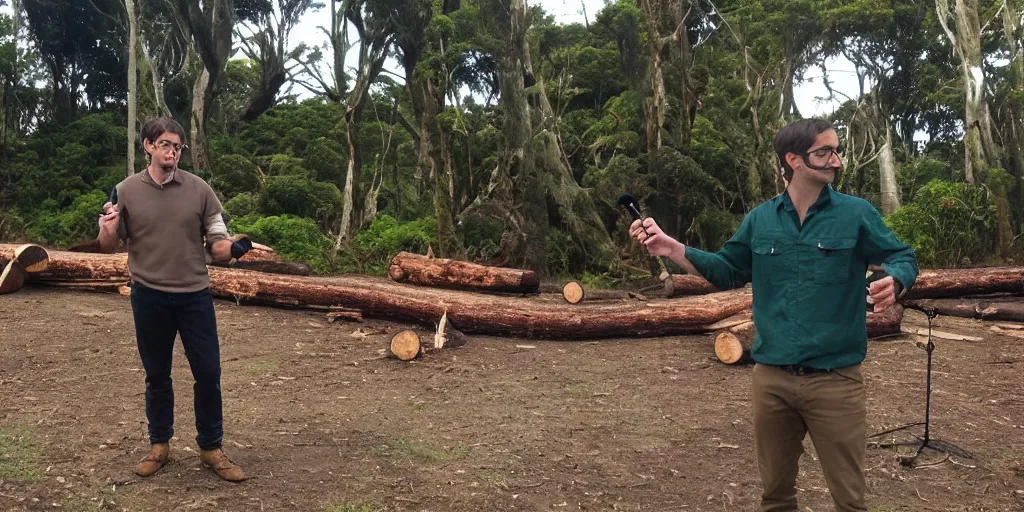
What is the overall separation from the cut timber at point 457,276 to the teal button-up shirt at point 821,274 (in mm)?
9913

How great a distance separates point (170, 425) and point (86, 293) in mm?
8183

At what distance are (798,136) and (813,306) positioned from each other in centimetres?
68

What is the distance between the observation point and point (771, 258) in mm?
3109

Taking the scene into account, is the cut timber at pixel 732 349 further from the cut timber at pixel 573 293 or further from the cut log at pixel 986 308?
the cut timber at pixel 573 293

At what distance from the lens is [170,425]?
476 cm

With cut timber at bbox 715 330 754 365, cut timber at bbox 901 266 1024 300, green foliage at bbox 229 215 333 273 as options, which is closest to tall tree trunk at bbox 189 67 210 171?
green foliage at bbox 229 215 333 273

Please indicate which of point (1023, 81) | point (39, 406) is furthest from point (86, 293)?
point (1023, 81)

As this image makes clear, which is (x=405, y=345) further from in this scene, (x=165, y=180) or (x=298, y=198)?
(x=298, y=198)

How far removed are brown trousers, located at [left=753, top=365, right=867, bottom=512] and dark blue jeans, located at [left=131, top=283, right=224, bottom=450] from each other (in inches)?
123

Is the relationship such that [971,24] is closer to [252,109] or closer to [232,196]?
[232,196]

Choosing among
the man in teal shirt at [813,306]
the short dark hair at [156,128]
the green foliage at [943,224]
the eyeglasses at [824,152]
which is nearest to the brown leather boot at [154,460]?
the short dark hair at [156,128]

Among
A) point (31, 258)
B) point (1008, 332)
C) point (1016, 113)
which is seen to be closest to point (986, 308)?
point (1008, 332)

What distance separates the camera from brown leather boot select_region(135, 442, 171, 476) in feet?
15.3

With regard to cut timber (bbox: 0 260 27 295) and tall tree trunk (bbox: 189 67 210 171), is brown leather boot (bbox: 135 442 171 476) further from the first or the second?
tall tree trunk (bbox: 189 67 210 171)
